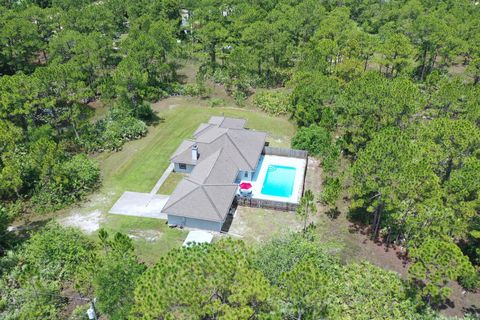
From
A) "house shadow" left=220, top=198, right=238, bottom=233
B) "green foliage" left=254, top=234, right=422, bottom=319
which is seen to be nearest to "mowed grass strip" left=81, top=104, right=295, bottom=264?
"house shadow" left=220, top=198, right=238, bottom=233

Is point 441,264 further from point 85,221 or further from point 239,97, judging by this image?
point 239,97

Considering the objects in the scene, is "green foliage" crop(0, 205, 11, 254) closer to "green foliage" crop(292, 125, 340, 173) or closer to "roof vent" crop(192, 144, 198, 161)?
"roof vent" crop(192, 144, 198, 161)

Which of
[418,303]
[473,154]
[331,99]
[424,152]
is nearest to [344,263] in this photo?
[418,303]

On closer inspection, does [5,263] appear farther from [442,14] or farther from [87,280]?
[442,14]

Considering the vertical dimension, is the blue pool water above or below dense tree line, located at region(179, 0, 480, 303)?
below

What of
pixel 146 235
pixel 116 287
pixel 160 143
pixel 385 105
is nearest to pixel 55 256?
pixel 146 235

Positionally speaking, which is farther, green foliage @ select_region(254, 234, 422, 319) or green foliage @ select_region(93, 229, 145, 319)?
green foliage @ select_region(93, 229, 145, 319)
